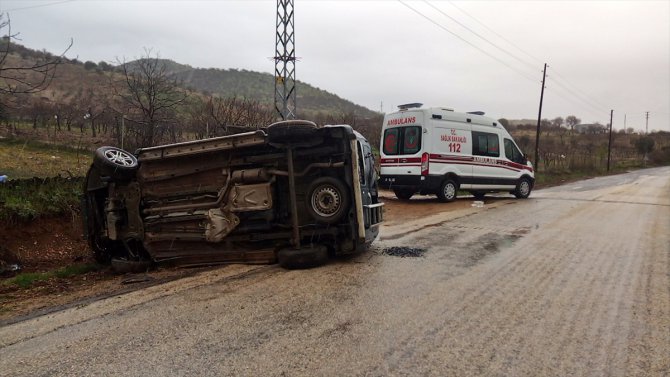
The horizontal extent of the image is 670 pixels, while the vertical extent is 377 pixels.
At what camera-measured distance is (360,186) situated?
19.1 feet

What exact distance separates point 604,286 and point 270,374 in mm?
4063

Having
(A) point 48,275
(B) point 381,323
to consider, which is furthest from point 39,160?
(B) point 381,323

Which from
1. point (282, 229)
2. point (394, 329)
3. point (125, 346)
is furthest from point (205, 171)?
point (394, 329)

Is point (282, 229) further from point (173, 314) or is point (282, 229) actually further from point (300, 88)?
Result: point (300, 88)

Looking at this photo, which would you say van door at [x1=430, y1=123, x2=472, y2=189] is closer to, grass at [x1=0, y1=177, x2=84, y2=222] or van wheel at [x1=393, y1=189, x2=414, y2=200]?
van wheel at [x1=393, y1=189, x2=414, y2=200]

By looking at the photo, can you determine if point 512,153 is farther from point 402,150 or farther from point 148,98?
point 148,98

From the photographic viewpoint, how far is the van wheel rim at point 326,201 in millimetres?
5703

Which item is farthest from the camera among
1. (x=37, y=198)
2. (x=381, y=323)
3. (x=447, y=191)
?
(x=447, y=191)

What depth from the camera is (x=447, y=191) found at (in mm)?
13445

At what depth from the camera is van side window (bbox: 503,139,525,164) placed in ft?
48.8

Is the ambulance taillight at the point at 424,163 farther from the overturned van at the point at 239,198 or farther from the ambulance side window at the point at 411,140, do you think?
the overturned van at the point at 239,198

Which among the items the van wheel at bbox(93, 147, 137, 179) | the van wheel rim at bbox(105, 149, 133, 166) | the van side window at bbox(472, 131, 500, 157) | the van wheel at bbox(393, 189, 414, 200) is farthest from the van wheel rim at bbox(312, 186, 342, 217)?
the van side window at bbox(472, 131, 500, 157)

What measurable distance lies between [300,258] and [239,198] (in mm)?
1154

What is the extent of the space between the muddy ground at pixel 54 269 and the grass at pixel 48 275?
80 millimetres
